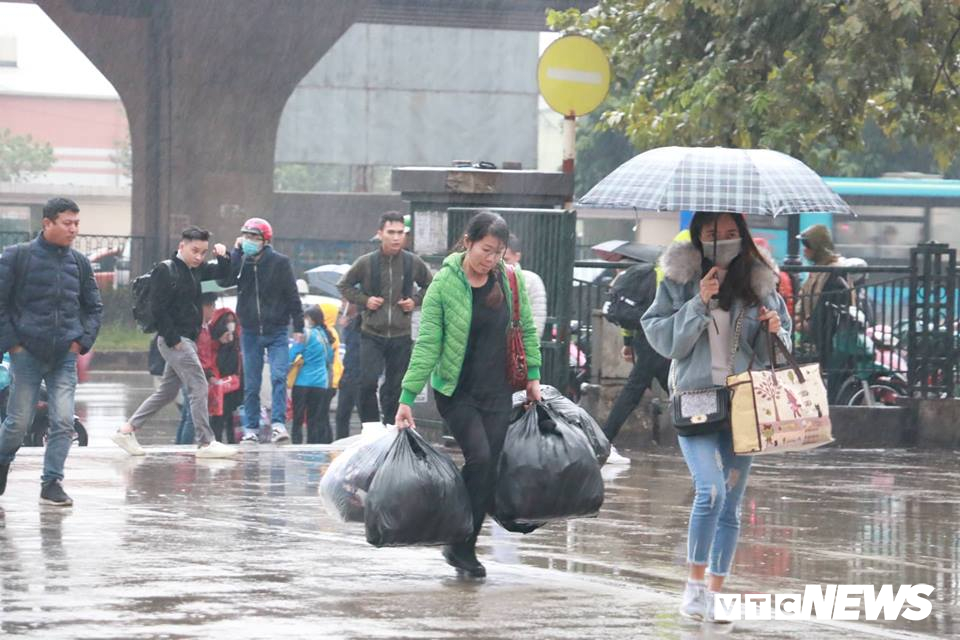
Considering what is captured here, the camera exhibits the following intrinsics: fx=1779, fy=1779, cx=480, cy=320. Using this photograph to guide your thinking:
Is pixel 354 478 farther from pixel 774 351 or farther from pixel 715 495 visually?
pixel 774 351

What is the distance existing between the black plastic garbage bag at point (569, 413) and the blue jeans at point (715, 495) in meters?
1.11

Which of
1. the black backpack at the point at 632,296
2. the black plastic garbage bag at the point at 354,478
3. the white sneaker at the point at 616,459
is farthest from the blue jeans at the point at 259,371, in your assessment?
the black plastic garbage bag at the point at 354,478

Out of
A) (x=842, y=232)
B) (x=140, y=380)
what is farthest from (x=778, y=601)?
(x=842, y=232)

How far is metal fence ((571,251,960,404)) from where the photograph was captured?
1463 centimetres

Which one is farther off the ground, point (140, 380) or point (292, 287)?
point (292, 287)

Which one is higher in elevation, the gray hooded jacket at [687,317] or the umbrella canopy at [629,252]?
the umbrella canopy at [629,252]

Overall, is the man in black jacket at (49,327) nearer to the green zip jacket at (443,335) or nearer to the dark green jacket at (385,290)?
the green zip jacket at (443,335)

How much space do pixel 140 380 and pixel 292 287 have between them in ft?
44.5

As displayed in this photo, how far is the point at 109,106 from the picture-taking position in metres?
119

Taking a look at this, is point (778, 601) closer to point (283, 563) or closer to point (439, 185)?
point (283, 563)

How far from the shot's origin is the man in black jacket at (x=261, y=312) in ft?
45.7

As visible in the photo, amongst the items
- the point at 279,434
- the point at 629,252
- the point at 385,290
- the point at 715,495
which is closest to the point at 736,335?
the point at 715,495

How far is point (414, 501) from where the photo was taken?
7.38 m

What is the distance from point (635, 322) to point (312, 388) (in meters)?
3.92
